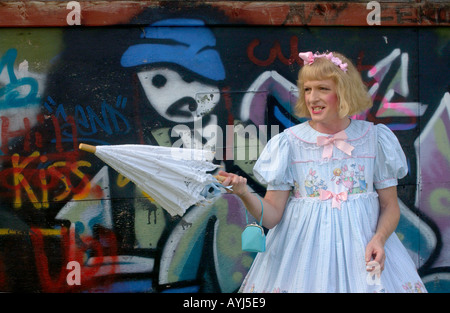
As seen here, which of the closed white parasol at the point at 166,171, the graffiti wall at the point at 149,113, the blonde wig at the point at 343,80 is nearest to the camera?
the closed white parasol at the point at 166,171

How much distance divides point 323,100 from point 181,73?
2.02 metres

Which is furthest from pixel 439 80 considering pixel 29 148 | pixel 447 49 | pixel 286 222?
pixel 29 148

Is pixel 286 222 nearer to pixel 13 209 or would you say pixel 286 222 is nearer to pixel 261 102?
pixel 261 102

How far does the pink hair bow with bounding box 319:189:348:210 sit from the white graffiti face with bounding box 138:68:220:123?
1.97 meters

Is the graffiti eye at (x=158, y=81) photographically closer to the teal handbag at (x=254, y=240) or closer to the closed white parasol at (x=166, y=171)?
the closed white parasol at (x=166, y=171)

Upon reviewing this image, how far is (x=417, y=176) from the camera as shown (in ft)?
14.5

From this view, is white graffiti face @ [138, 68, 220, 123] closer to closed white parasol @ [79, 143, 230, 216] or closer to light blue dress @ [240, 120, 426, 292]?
light blue dress @ [240, 120, 426, 292]

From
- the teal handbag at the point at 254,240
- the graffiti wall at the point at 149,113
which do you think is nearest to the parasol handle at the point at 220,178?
the teal handbag at the point at 254,240

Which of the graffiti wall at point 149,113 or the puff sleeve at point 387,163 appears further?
the graffiti wall at point 149,113

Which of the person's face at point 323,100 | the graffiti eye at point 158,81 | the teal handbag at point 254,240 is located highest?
the graffiti eye at point 158,81

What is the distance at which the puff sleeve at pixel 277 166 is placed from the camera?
101 inches

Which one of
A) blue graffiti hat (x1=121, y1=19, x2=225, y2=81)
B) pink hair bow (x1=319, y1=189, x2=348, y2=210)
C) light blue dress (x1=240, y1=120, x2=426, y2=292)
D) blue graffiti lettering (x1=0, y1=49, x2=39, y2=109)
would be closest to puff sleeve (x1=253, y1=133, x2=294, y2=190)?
light blue dress (x1=240, y1=120, x2=426, y2=292)

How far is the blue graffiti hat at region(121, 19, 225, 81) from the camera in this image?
4.26 meters

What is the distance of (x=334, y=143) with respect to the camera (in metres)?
2.56
